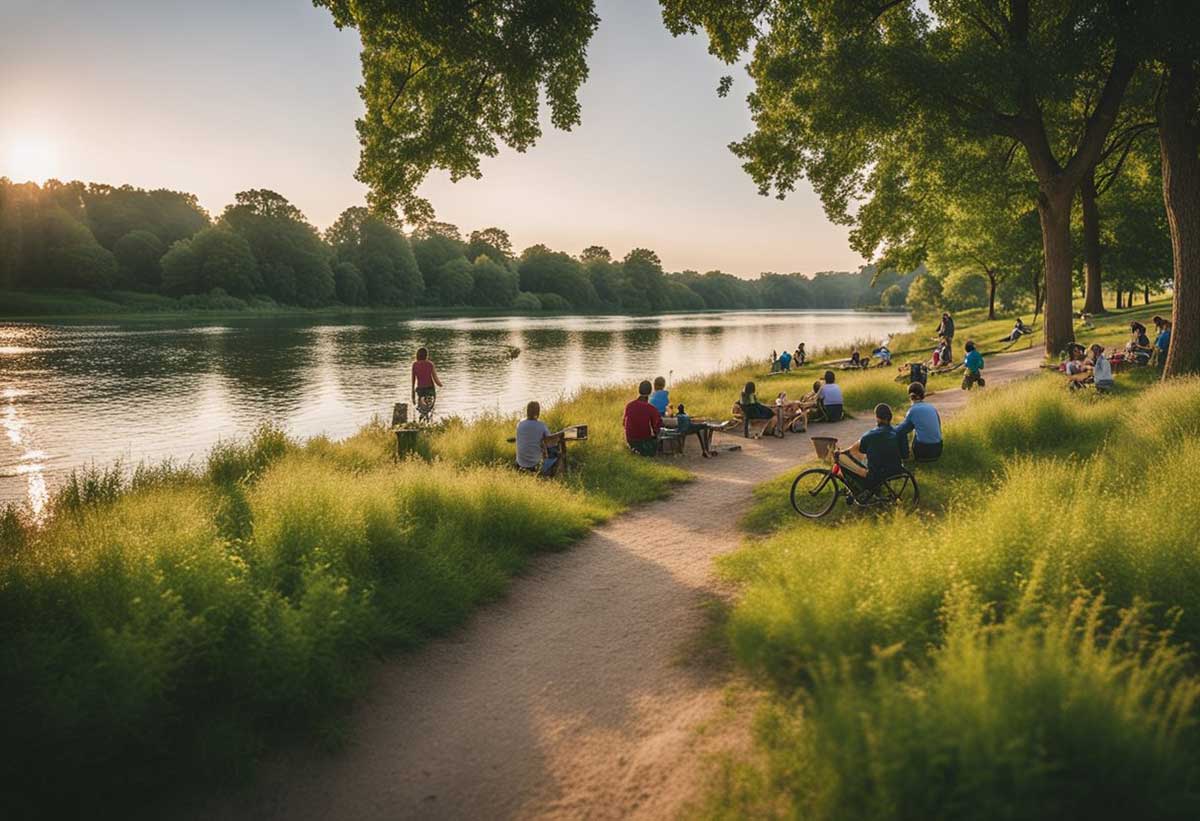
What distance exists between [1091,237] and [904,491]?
28.7 meters

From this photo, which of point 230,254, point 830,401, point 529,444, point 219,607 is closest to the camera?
point 219,607

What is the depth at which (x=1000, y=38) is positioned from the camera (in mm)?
18047

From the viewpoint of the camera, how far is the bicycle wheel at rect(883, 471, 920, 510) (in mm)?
8938

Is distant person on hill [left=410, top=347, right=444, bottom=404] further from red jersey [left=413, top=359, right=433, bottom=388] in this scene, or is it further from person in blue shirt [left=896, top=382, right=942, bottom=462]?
person in blue shirt [left=896, top=382, right=942, bottom=462]

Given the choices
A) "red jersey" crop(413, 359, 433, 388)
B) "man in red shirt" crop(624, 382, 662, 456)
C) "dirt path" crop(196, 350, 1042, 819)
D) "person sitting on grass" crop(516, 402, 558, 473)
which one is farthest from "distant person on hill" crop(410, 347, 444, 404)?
"dirt path" crop(196, 350, 1042, 819)

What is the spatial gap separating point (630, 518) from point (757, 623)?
4.90 meters

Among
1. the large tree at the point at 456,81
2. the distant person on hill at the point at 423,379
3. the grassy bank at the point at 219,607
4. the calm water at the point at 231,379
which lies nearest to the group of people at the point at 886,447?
the grassy bank at the point at 219,607

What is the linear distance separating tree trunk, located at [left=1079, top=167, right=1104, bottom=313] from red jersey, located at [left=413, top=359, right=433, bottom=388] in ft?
89.4

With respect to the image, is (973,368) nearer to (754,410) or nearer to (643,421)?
(754,410)

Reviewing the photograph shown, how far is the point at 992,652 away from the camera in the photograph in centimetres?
380

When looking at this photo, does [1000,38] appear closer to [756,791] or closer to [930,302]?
[756,791]

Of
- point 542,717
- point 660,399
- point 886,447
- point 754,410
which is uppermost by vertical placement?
point 660,399

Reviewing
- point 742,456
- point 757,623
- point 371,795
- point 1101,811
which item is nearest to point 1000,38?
point 742,456

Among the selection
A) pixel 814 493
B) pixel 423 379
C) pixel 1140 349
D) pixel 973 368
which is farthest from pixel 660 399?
pixel 1140 349
